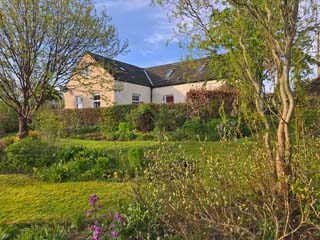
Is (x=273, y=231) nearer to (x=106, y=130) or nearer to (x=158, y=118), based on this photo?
(x=158, y=118)

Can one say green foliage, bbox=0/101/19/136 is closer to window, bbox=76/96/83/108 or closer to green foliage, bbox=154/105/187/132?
window, bbox=76/96/83/108

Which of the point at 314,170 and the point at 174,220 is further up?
the point at 314,170

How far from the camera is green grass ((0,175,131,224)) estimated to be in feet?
13.3

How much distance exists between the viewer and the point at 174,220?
2949 mm

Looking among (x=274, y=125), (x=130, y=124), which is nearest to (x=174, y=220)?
(x=274, y=125)

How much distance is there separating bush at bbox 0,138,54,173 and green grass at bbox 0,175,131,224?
848 millimetres

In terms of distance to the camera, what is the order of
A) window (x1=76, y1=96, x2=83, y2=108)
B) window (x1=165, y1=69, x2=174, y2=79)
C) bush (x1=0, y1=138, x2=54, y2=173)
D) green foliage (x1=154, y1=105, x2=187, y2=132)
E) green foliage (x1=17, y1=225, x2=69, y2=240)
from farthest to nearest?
window (x1=165, y1=69, x2=174, y2=79) < window (x1=76, y1=96, x2=83, y2=108) < green foliage (x1=154, y1=105, x2=187, y2=132) < bush (x1=0, y1=138, x2=54, y2=173) < green foliage (x1=17, y1=225, x2=69, y2=240)

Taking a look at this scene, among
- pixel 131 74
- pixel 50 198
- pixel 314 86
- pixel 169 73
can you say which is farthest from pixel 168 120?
pixel 169 73

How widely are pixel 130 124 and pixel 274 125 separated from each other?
10.5 metres

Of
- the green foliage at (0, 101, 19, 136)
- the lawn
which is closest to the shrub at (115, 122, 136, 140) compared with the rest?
the lawn

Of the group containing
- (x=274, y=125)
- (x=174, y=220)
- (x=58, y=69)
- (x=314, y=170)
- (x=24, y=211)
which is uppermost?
(x=58, y=69)

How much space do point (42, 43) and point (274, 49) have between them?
307 inches

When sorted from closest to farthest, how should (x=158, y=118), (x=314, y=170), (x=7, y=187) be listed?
1. (x=314, y=170)
2. (x=7, y=187)
3. (x=158, y=118)

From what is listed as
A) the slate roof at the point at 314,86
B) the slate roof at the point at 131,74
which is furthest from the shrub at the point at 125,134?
the slate roof at the point at 314,86
